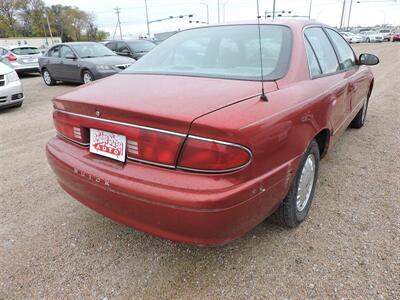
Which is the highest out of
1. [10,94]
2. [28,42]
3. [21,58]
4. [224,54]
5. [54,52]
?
[224,54]

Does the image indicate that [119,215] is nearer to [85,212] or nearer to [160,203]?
[160,203]

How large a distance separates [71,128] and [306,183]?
1.78 m

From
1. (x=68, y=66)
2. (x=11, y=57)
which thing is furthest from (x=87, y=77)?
(x=11, y=57)

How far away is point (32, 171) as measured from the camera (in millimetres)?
3717

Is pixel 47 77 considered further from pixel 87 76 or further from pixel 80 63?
pixel 87 76

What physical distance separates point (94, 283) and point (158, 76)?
1.50 meters

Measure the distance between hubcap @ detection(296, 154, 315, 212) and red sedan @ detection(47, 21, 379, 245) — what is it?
2 cm

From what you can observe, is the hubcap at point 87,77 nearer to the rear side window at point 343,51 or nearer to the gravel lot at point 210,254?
the gravel lot at point 210,254

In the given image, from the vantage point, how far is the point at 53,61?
10.4 m

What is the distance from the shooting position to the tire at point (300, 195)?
2281 millimetres

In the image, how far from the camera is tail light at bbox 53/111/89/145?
2.19 metres

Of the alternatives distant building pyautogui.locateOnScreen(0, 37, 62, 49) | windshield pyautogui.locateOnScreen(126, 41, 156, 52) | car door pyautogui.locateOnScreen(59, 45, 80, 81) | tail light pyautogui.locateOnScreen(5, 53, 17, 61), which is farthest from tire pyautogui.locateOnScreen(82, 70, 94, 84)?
distant building pyautogui.locateOnScreen(0, 37, 62, 49)

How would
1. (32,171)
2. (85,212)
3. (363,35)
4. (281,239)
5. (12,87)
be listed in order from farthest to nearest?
1. (363,35)
2. (12,87)
3. (32,171)
4. (85,212)
5. (281,239)

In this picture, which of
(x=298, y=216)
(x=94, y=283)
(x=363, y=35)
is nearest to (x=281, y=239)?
(x=298, y=216)
